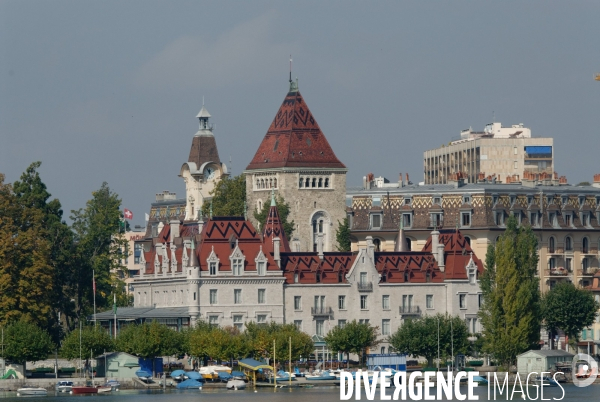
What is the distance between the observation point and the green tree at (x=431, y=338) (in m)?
168

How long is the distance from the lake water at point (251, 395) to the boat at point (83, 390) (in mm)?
1048

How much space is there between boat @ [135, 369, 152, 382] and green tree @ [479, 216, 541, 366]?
28609mm

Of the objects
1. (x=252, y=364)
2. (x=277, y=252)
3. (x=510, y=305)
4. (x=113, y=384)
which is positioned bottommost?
(x=113, y=384)

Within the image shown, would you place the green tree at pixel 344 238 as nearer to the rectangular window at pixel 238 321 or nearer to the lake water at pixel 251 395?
→ the rectangular window at pixel 238 321

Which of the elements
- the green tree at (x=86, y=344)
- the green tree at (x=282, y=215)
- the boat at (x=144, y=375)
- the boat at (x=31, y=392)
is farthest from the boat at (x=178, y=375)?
the green tree at (x=282, y=215)

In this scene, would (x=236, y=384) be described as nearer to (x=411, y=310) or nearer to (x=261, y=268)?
(x=261, y=268)

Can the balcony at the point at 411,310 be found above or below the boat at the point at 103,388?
above

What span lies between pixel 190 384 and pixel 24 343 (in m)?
13.9

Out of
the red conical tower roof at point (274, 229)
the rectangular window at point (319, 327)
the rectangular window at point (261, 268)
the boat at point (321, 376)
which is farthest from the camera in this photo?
the red conical tower roof at point (274, 229)

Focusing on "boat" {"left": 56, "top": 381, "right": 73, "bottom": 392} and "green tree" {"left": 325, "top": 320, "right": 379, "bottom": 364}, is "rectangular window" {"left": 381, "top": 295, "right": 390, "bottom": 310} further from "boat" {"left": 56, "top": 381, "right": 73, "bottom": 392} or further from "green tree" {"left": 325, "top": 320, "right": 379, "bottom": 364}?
"boat" {"left": 56, "top": 381, "right": 73, "bottom": 392}

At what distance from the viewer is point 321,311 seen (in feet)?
584

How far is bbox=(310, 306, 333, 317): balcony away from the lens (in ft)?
583

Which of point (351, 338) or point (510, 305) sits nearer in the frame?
point (510, 305)

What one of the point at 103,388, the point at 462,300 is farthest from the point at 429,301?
the point at 103,388
